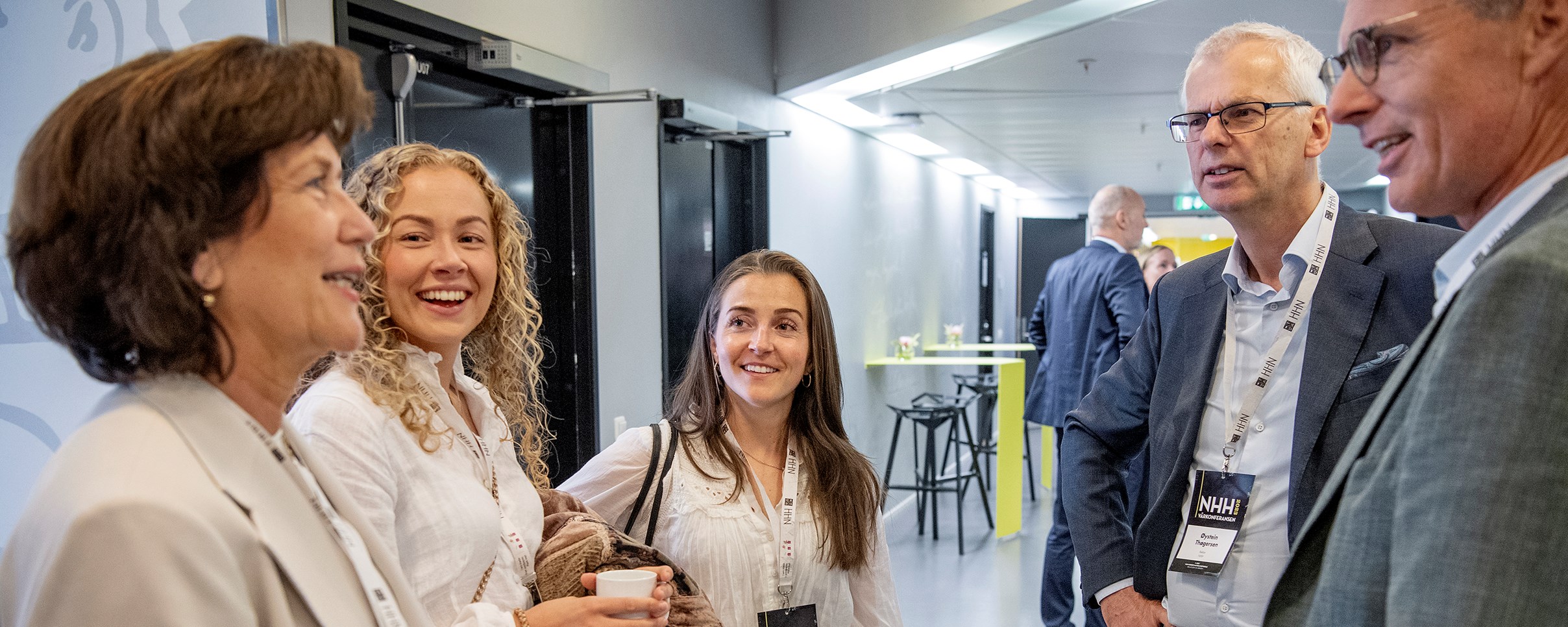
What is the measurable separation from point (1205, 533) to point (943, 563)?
432 cm

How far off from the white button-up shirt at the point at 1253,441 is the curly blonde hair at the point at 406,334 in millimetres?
1202

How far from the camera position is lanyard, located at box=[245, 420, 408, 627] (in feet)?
3.04

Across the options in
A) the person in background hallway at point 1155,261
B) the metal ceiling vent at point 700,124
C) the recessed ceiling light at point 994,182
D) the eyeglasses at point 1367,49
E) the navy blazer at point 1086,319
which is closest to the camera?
the eyeglasses at point 1367,49

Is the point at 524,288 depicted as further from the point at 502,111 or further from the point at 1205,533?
the point at 502,111

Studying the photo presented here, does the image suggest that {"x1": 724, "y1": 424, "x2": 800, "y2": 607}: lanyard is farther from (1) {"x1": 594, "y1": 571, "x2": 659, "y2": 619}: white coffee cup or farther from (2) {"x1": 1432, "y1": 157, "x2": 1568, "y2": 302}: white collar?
(2) {"x1": 1432, "y1": 157, "x2": 1568, "y2": 302}: white collar

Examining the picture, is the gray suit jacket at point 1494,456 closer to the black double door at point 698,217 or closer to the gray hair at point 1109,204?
the black double door at point 698,217

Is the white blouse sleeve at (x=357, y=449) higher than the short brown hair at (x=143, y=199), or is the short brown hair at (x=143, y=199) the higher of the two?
the short brown hair at (x=143, y=199)

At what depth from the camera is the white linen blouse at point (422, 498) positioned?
1267 millimetres

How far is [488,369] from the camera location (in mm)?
1818

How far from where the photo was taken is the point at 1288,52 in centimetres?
170

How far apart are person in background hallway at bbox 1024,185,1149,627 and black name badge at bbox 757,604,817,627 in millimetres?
2595

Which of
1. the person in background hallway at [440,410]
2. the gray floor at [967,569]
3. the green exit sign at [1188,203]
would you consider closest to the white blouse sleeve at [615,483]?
the person in background hallway at [440,410]

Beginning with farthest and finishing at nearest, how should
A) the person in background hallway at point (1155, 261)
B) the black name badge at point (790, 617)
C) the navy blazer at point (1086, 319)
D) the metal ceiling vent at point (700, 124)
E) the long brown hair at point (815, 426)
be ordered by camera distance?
the person in background hallway at point (1155, 261) → the navy blazer at point (1086, 319) → the metal ceiling vent at point (700, 124) → the long brown hair at point (815, 426) → the black name badge at point (790, 617)

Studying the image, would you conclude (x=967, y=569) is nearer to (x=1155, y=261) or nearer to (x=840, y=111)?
(x=1155, y=261)
